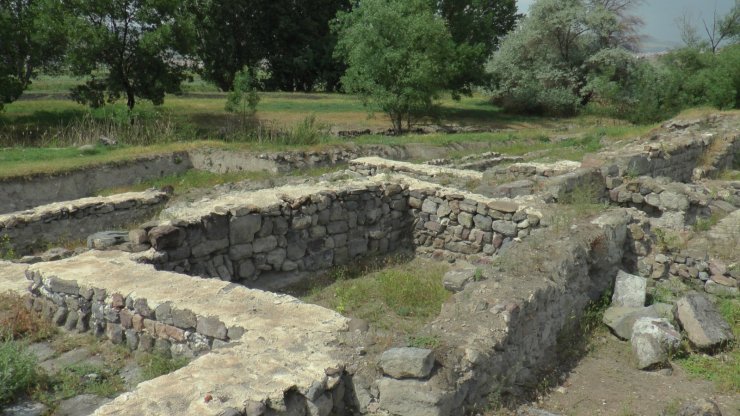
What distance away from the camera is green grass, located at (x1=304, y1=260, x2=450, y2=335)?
271 inches

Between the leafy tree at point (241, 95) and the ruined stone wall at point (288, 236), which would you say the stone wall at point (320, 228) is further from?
the leafy tree at point (241, 95)

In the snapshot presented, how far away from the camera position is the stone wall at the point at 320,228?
7.51 meters

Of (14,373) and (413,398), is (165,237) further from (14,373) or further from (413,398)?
(413,398)

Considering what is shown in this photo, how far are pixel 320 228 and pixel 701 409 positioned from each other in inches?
205

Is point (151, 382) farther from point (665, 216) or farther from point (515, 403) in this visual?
point (665, 216)

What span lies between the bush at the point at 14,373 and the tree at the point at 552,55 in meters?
33.3

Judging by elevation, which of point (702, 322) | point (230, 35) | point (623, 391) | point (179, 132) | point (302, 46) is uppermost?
point (230, 35)

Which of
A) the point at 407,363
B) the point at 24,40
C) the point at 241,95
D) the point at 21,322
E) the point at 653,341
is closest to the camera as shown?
the point at 407,363

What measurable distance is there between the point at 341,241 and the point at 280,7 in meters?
34.2

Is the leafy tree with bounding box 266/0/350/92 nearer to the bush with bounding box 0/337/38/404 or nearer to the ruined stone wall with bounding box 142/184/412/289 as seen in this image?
the ruined stone wall with bounding box 142/184/412/289

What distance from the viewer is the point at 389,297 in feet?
24.1

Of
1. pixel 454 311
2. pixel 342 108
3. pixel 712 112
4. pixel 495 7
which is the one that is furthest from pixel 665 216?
pixel 495 7

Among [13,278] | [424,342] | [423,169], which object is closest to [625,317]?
[424,342]

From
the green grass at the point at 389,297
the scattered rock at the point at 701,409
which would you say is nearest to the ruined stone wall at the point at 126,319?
the green grass at the point at 389,297
